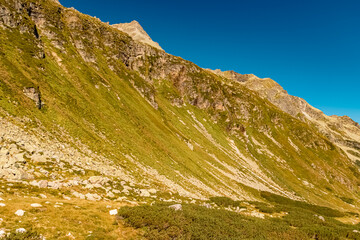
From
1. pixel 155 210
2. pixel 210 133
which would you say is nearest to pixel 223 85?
pixel 210 133

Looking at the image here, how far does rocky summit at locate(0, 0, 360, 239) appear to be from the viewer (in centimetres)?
1892

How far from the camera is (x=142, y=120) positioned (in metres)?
79.7

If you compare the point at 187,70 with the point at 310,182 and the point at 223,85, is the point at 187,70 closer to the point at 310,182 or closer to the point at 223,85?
the point at 223,85

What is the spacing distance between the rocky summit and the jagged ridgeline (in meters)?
0.53

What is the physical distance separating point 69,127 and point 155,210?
35.4m

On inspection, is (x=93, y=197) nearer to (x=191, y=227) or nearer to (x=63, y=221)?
(x=63, y=221)

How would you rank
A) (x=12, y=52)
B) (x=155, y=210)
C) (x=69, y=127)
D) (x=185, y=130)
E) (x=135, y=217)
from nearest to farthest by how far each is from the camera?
1. (x=135, y=217)
2. (x=155, y=210)
3. (x=69, y=127)
4. (x=12, y=52)
5. (x=185, y=130)

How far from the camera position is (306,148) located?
176250mm

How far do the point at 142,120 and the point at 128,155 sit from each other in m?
29.2

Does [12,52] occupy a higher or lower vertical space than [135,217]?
higher

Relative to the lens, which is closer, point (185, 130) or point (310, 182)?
point (185, 130)

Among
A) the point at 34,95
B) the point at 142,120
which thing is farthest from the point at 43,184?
the point at 142,120

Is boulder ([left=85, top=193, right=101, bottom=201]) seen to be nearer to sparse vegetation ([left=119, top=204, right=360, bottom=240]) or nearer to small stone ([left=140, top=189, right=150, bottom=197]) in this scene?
sparse vegetation ([left=119, top=204, right=360, bottom=240])

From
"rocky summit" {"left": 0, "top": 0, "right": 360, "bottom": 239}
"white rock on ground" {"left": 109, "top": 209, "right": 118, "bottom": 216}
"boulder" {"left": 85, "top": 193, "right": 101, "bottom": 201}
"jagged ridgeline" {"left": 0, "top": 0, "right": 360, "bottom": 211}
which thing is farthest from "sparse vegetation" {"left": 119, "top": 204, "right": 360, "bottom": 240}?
"jagged ridgeline" {"left": 0, "top": 0, "right": 360, "bottom": 211}
